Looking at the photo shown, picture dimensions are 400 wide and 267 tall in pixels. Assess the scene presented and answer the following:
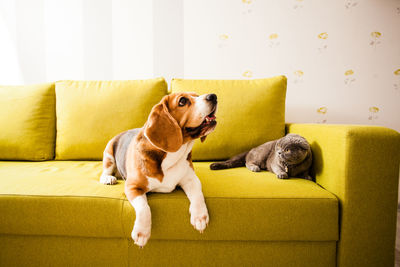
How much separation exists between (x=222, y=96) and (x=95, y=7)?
150cm

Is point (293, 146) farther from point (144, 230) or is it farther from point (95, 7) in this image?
point (95, 7)

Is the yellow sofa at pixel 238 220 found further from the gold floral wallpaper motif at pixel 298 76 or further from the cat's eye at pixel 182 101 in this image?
the gold floral wallpaper motif at pixel 298 76

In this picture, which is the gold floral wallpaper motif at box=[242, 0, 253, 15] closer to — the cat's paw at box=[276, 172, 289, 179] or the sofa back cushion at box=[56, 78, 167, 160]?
the sofa back cushion at box=[56, 78, 167, 160]

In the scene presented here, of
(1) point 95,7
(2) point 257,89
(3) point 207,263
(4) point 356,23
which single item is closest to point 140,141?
(3) point 207,263

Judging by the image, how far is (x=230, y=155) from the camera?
1569 mm

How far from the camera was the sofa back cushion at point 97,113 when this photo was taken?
159 cm

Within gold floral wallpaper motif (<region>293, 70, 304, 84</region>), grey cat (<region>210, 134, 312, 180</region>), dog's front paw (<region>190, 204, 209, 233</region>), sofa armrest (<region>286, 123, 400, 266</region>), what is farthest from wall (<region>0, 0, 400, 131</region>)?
dog's front paw (<region>190, 204, 209, 233</region>)

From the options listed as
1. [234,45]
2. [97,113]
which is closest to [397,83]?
[234,45]

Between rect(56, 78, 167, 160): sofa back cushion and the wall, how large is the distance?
475 millimetres

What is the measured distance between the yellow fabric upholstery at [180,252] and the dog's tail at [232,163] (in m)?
0.49

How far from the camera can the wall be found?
198 centimetres

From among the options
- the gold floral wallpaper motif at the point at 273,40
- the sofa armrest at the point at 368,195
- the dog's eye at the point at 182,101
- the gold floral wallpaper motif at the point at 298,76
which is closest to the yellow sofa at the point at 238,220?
the sofa armrest at the point at 368,195

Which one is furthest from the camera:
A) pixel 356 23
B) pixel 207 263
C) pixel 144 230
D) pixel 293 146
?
pixel 356 23

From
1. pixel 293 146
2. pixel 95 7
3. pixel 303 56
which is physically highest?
pixel 95 7
